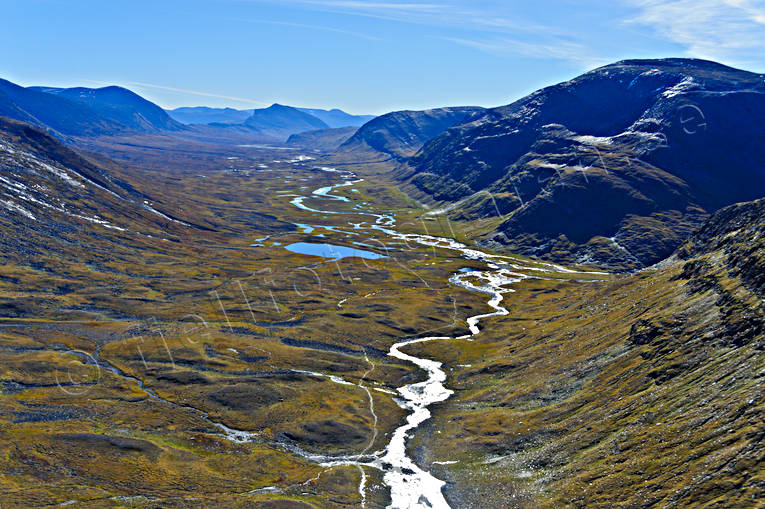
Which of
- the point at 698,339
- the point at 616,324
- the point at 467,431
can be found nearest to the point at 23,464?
the point at 467,431

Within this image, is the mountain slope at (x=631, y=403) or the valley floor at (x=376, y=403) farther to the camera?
the valley floor at (x=376, y=403)

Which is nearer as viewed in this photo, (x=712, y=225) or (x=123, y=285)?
(x=712, y=225)

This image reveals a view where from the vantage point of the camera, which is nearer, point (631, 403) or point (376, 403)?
point (631, 403)

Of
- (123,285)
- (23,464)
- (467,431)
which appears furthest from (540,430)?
(123,285)

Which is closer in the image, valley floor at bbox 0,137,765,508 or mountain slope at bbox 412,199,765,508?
mountain slope at bbox 412,199,765,508

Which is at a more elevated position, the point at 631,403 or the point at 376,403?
the point at 631,403

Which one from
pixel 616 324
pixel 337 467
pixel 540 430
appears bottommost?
pixel 337 467

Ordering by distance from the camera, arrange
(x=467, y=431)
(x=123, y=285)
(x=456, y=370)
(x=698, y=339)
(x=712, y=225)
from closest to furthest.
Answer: (x=698, y=339)
(x=467, y=431)
(x=456, y=370)
(x=712, y=225)
(x=123, y=285)

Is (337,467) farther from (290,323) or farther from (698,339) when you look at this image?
(290,323)

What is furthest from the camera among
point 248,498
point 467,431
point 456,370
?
point 456,370

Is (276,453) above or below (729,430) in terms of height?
below
